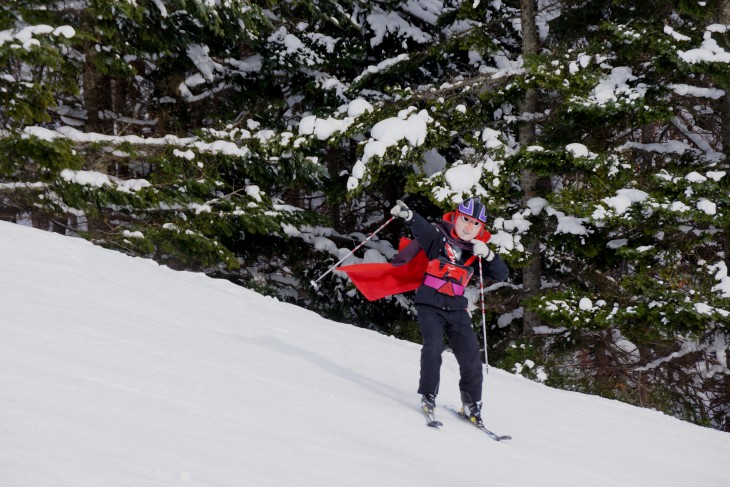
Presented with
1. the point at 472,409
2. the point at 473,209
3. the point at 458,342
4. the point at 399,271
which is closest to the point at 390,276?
the point at 399,271

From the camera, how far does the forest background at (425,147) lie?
9641mm

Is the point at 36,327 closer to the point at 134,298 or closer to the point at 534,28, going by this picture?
the point at 134,298

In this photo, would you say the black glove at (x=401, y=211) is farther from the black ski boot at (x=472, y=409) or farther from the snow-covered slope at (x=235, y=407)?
the black ski boot at (x=472, y=409)

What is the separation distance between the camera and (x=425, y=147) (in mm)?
11953

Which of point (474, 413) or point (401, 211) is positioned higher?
point (401, 211)

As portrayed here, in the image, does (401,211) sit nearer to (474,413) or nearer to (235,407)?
(474,413)

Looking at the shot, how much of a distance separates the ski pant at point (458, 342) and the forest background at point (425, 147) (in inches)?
178

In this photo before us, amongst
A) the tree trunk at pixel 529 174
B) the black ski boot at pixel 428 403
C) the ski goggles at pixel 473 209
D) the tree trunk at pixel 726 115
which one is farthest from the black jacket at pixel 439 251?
the tree trunk at pixel 529 174

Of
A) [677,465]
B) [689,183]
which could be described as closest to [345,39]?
[689,183]

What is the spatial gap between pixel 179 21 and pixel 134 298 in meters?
7.93

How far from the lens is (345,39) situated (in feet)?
48.0

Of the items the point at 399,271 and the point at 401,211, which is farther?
the point at 399,271

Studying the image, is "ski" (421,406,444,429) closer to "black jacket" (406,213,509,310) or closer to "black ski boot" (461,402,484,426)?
"black ski boot" (461,402,484,426)

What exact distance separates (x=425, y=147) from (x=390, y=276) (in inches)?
226
